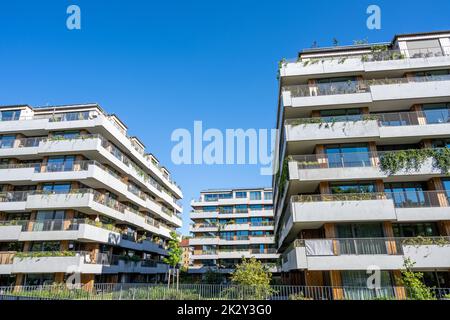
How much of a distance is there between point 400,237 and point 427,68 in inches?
520

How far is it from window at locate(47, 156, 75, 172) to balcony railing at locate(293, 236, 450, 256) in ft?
76.2

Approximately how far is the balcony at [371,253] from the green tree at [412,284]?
362 mm

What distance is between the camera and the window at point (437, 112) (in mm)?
19692

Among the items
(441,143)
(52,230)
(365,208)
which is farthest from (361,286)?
(52,230)

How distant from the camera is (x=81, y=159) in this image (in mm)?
27328

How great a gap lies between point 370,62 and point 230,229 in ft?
134

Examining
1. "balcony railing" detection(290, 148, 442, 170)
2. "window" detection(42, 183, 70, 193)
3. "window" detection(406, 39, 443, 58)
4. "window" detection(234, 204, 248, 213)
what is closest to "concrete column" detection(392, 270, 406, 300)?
"balcony railing" detection(290, 148, 442, 170)

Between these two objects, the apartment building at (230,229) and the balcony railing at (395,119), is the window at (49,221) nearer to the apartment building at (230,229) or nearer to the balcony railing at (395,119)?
the balcony railing at (395,119)

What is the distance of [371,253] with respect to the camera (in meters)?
16.8

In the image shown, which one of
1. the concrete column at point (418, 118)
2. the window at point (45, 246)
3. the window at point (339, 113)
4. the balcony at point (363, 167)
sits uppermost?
the window at point (339, 113)

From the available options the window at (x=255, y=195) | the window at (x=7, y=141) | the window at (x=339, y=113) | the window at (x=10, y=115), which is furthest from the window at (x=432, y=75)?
the window at (x=255, y=195)
